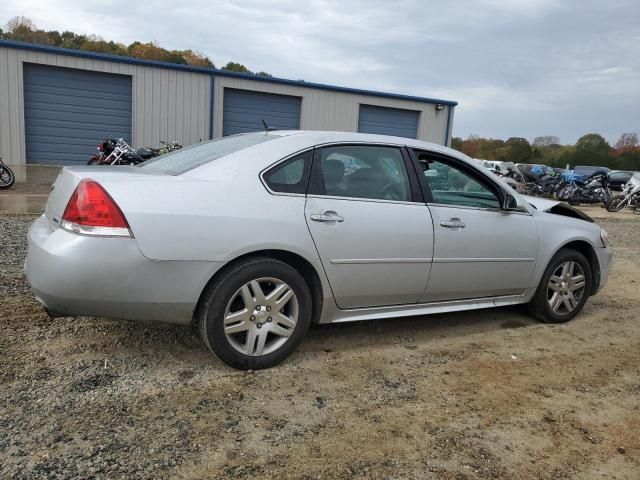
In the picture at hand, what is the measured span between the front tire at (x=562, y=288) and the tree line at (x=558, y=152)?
43.4 m

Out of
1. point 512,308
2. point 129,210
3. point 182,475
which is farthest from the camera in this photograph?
point 512,308

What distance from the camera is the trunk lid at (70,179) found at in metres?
2.93

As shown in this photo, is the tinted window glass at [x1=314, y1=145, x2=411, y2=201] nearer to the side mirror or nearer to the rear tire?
the side mirror

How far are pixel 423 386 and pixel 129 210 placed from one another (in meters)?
1.96

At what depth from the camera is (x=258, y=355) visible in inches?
126

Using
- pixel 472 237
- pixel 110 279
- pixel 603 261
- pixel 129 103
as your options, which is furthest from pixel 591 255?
pixel 129 103

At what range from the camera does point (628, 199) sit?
17.2m

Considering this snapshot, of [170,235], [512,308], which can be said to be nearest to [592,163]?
[512,308]

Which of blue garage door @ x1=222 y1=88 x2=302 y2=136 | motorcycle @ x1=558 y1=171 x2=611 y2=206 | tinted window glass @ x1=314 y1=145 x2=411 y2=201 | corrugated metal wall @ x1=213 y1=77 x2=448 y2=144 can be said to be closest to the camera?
tinted window glass @ x1=314 y1=145 x2=411 y2=201

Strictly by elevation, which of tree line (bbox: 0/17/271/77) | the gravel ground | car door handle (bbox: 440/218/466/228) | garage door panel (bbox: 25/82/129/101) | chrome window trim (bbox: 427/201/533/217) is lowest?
the gravel ground

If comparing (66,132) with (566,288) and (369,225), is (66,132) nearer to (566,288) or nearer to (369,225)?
(369,225)

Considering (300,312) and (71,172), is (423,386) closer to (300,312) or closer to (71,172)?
(300,312)

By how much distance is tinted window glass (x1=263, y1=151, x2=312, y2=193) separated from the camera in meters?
3.21

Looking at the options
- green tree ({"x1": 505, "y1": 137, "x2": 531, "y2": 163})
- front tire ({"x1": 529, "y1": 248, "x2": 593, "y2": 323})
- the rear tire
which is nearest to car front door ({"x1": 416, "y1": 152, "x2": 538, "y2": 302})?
front tire ({"x1": 529, "y1": 248, "x2": 593, "y2": 323})
